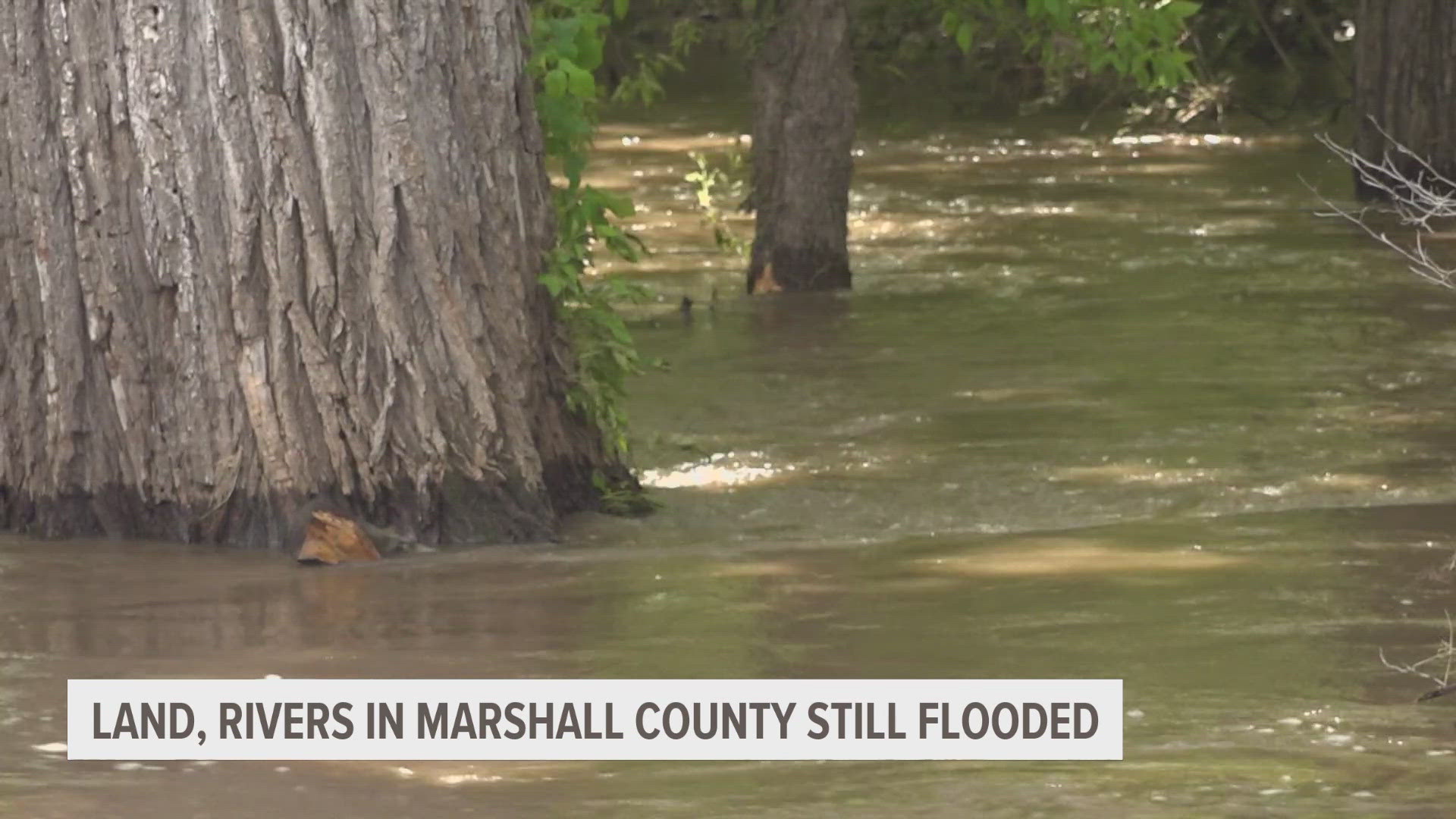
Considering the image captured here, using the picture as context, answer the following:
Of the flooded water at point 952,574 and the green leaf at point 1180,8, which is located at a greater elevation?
the green leaf at point 1180,8

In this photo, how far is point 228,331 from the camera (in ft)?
24.8

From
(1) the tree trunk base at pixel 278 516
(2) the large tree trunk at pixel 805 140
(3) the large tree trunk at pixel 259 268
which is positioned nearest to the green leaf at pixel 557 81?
(3) the large tree trunk at pixel 259 268

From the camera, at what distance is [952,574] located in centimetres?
709

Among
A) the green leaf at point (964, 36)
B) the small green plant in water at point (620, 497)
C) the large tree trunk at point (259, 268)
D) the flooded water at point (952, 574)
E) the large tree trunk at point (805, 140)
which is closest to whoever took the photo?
the flooded water at point (952, 574)

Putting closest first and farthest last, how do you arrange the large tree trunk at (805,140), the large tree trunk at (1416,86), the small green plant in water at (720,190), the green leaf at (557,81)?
the green leaf at (557,81)
the large tree trunk at (805,140)
the small green plant in water at (720,190)
the large tree trunk at (1416,86)

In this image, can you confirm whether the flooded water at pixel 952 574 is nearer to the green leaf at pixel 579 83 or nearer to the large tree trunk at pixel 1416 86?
the green leaf at pixel 579 83

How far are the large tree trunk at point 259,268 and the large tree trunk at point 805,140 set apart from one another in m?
6.51

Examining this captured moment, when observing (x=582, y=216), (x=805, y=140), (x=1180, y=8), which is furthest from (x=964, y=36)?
(x=582, y=216)

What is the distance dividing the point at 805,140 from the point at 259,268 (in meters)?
7.08

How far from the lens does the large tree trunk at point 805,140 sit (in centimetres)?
1427

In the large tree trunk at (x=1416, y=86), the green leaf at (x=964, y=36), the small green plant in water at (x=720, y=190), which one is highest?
the green leaf at (x=964, y=36)

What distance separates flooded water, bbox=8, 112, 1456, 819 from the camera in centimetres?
500

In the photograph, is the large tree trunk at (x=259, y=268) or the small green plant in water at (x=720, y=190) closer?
the large tree trunk at (x=259, y=268)

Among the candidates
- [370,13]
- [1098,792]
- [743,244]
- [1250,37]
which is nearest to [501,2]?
[370,13]
